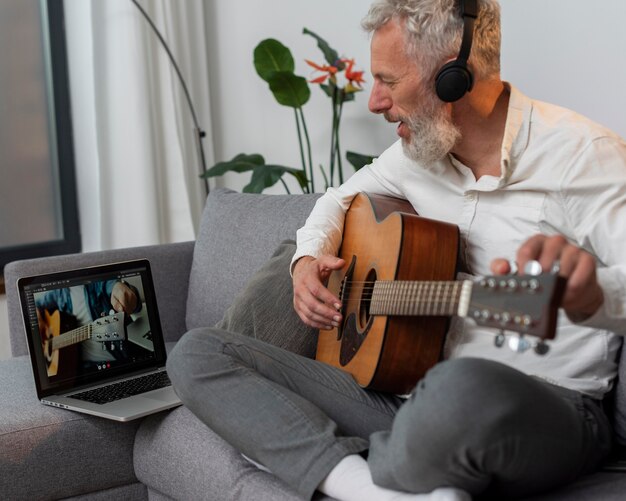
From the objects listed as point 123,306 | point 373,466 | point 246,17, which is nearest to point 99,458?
point 123,306

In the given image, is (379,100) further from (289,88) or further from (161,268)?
(289,88)

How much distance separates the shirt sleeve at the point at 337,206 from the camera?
1.72 m

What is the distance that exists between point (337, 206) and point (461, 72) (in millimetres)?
512

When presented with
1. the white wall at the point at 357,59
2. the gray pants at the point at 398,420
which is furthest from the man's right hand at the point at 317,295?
the white wall at the point at 357,59

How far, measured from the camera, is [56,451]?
170 cm

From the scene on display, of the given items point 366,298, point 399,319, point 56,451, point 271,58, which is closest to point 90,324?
point 56,451

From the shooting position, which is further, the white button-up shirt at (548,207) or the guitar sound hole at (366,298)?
the guitar sound hole at (366,298)

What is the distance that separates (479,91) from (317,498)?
746 millimetres

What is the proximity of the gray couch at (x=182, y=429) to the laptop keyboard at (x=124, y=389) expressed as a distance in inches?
2.8

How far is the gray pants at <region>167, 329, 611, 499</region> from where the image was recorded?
1.04 m

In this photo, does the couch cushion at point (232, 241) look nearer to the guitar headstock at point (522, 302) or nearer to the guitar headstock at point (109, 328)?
the guitar headstock at point (109, 328)

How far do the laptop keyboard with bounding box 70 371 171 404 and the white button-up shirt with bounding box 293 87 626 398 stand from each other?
0.74m

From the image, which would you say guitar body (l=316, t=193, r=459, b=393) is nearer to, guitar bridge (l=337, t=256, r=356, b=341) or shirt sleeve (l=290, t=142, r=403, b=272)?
guitar bridge (l=337, t=256, r=356, b=341)

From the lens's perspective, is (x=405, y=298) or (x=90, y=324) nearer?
(x=405, y=298)
